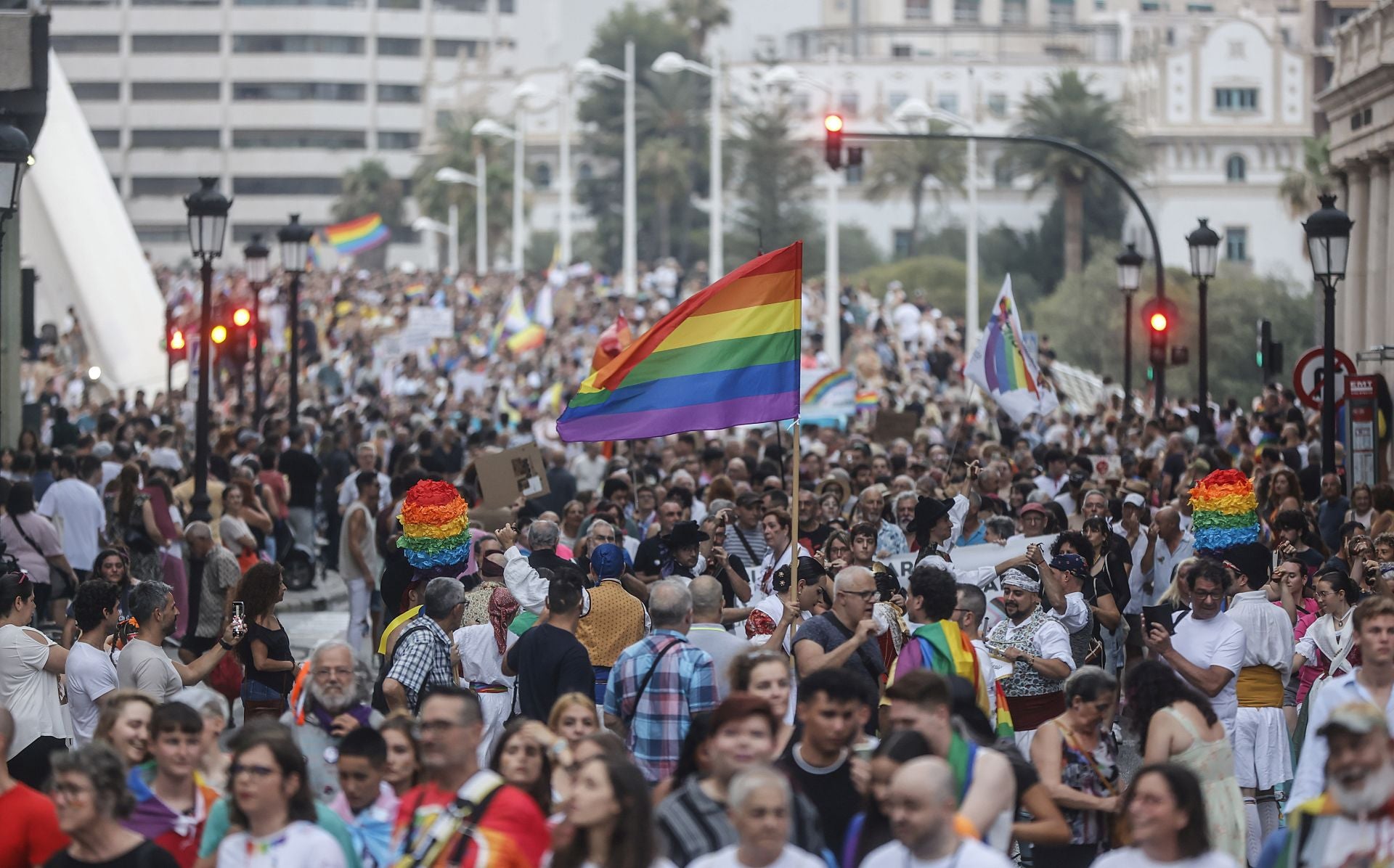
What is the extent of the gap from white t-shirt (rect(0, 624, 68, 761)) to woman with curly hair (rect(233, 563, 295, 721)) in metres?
0.89

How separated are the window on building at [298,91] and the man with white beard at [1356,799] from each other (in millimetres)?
129248

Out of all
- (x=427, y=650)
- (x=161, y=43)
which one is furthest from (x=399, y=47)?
(x=427, y=650)

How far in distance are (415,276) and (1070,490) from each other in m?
54.5

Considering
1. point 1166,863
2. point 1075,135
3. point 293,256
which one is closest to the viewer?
point 1166,863

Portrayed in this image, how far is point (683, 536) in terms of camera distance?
40.6 feet

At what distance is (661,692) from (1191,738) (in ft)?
6.84

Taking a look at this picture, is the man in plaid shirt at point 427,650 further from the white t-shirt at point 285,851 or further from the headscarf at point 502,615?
the white t-shirt at point 285,851

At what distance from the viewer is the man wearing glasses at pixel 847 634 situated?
9.38 meters

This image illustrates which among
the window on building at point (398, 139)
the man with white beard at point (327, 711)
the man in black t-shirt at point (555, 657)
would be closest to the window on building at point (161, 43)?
the window on building at point (398, 139)

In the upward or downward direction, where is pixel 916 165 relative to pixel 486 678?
upward

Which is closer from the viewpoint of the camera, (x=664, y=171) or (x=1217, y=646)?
(x=1217, y=646)

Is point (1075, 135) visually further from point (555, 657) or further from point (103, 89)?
point (555, 657)

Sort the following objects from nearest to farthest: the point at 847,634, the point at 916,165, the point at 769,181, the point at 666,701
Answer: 1. the point at 666,701
2. the point at 847,634
3. the point at 916,165
4. the point at 769,181

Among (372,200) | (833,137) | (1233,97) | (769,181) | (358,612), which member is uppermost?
(1233,97)
